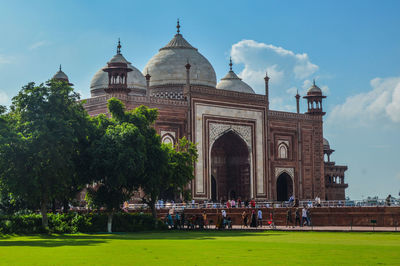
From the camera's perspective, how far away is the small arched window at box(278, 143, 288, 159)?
3794 centimetres

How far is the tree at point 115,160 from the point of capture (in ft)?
67.2

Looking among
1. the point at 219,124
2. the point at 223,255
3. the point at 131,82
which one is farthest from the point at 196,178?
the point at 223,255

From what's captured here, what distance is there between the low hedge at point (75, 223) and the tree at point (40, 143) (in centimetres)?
48

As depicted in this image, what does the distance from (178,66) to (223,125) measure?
4.61 meters

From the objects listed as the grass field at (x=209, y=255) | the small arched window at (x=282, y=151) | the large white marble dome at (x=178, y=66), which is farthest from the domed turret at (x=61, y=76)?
the grass field at (x=209, y=255)

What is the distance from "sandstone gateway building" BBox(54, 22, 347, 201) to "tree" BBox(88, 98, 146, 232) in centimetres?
975

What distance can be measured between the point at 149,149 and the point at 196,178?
11277 millimetres

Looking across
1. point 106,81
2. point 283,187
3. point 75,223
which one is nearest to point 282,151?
point 283,187

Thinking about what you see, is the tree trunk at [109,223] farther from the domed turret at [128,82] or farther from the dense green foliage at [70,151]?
the domed turret at [128,82]

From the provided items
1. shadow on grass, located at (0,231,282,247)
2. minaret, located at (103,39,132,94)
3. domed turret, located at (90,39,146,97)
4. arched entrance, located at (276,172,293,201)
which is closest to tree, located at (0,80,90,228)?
shadow on grass, located at (0,231,282,247)

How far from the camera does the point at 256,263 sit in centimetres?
965

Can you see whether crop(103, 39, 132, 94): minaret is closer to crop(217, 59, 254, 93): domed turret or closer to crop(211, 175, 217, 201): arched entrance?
crop(211, 175, 217, 201): arched entrance

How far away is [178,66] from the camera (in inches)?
1460

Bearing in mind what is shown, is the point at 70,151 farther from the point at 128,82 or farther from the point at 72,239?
the point at 128,82
